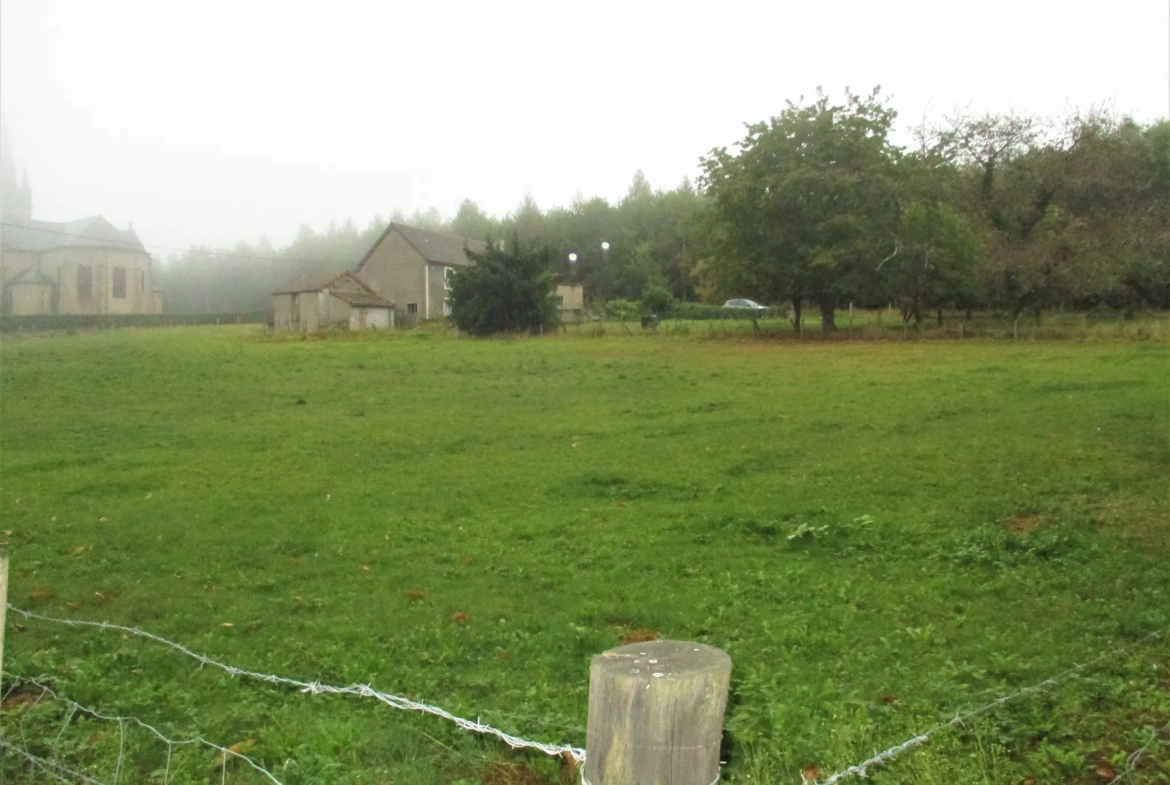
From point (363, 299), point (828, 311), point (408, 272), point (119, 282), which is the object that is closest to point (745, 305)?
point (408, 272)

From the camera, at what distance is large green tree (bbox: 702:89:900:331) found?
40438 millimetres

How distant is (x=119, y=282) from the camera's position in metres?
41.0

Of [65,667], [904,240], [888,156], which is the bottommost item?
[65,667]

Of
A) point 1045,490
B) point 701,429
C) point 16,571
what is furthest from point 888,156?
point 16,571

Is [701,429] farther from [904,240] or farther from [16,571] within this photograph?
[904,240]

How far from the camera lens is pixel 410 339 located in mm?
44625

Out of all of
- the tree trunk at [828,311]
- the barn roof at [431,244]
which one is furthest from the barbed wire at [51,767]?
the barn roof at [431,244]

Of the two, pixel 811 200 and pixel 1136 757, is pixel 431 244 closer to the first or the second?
pixel 811 200

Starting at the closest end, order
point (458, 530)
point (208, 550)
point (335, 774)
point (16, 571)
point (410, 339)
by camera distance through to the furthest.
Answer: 1. point (335, 774)
2. point (16, 571)
3. point (208, 550)
4. point (458, 530)
5. point (410, 339)

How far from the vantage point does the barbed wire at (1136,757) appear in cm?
395

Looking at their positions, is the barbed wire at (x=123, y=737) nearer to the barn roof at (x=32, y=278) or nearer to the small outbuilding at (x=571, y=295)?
the barn roof at (x=32, y=278)

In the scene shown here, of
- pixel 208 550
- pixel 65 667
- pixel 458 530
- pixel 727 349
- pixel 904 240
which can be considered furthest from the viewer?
pixel 904 240

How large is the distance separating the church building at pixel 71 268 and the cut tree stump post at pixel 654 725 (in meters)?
11.7

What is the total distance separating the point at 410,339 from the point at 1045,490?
36.5m
